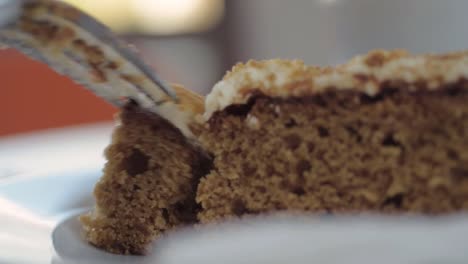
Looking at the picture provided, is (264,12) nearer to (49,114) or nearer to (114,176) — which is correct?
(49,114)

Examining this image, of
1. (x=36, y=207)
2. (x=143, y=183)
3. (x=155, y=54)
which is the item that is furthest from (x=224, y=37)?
(x=143, y=183)

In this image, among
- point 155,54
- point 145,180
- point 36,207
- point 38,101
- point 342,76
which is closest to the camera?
point 342,76

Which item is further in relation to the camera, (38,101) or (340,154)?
(38,101)

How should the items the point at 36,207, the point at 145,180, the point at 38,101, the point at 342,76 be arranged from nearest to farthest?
the point at 342,76 < the point at 145,180 < the point at 36,207 < the point at 38,101

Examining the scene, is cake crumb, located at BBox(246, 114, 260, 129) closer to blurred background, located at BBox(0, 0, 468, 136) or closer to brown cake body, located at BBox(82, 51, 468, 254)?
brown cake body, located at BBox(82, 51, 468, 254)

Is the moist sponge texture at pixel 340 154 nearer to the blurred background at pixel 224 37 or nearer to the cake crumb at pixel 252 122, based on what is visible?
the cake crumb at pixel 252 122

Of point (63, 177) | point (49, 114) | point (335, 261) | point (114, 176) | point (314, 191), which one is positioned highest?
point (49, 114)

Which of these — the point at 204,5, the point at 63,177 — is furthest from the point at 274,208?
the point at 204,5

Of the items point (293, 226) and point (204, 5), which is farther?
point (204, 5)

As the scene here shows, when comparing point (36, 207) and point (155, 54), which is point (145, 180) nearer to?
point (36, 207)
